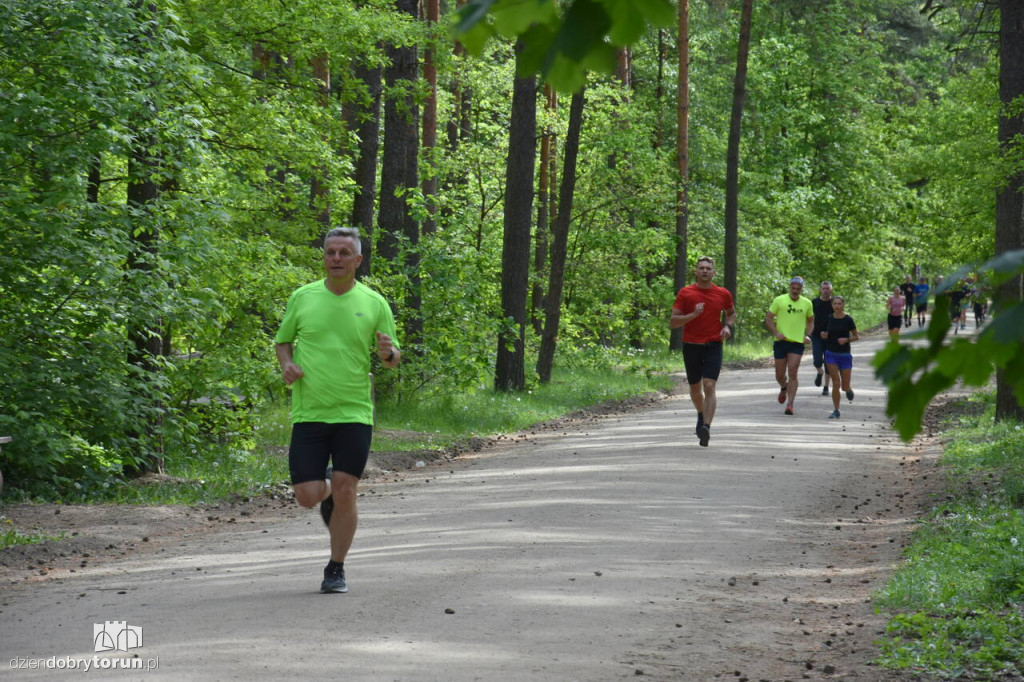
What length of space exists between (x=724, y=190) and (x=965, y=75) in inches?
521

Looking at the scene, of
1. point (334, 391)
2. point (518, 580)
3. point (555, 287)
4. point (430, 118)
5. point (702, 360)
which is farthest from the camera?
point (430, 118)

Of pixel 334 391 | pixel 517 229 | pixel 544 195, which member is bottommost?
pixel 334 391

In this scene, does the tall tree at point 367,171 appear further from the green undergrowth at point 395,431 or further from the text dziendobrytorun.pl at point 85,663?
the text dziendobrytorun.pl at point 85,663

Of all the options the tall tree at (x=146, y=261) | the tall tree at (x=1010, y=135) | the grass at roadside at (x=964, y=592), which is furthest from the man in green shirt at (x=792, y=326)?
the tall tree at (x=146, y=261)

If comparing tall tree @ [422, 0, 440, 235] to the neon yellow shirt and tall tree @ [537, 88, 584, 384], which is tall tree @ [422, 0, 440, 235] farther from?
the neon yellow shirt

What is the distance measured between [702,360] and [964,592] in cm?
871

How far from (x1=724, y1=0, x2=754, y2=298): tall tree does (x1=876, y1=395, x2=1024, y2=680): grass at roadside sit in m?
29.6

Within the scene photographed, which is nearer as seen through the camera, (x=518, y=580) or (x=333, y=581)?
(x=333, y=581)

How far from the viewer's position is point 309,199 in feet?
66.9

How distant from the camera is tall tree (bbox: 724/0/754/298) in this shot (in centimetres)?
4106

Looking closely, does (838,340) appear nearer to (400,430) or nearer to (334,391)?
(400,430)

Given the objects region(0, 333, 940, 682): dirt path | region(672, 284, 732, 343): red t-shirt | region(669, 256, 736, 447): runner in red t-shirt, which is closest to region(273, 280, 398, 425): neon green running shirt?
region(0, 333, 940, 682): dirt path

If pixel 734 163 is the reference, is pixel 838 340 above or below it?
below

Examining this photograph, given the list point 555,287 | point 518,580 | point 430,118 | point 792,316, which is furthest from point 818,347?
point 518,580
